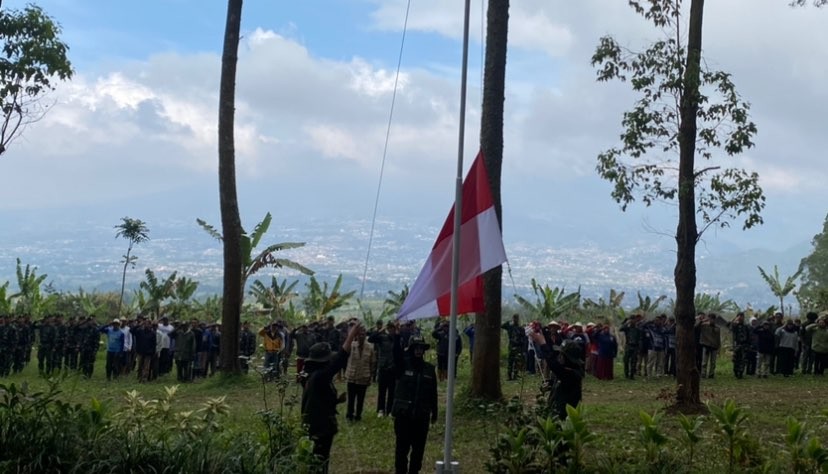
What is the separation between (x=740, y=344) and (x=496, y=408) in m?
12.2

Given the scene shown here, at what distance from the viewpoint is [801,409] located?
1527 centimetres

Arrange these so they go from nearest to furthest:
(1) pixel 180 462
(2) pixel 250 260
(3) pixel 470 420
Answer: (1) pixel 180 462 → (3) pixel 470 420 → (2) pixel 250 260

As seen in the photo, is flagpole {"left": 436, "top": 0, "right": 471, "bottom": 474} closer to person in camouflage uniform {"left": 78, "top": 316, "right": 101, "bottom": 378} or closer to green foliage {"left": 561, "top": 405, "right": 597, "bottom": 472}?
green foliage {"left": 561, "top": 405, "right": 597, "bottom": 472}

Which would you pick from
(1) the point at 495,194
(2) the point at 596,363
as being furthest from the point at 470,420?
(2) the point at 596,363

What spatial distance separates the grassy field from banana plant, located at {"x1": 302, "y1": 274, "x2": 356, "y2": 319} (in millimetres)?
7420

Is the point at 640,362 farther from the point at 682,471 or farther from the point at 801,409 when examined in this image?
the point at 682,471

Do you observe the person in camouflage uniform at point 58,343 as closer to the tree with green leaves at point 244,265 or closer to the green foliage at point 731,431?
the tree with green leaves at point 244,265

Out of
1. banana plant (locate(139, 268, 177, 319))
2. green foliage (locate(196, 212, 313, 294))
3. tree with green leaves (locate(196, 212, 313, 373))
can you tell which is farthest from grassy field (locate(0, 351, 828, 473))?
banana plant (locate(139, 268, 177, 319))

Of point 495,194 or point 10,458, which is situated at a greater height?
point 495,194

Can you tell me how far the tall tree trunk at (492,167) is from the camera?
14172 mm

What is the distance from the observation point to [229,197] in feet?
65.9

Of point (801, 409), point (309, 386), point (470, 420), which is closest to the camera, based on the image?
point (309, 386)

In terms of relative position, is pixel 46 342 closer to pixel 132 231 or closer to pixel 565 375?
pixel 132 231

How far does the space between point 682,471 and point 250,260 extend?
1795 cm
